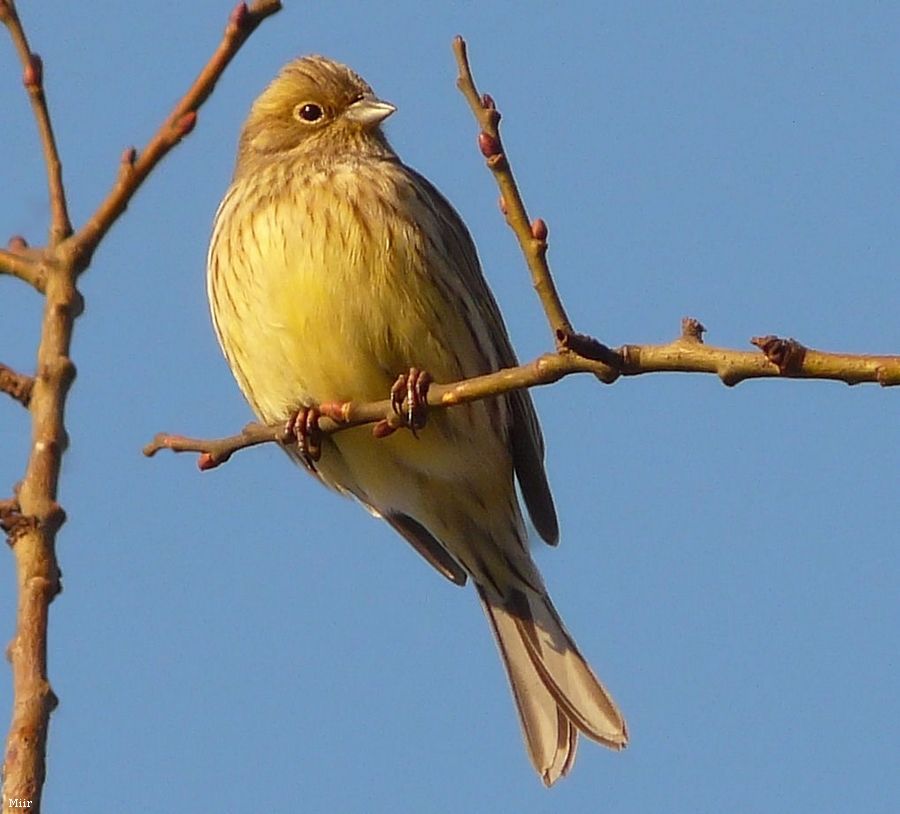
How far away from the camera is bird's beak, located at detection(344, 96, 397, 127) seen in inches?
258

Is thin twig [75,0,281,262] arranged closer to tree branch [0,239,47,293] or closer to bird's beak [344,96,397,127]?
tree branch [0,239,47,293]

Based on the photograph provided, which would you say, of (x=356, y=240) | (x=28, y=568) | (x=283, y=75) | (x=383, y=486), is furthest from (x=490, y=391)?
(x=283, y=75)

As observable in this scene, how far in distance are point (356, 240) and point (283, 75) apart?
1.76 metres

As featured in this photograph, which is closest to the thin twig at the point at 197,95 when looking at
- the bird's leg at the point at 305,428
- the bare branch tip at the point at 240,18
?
the bare branch tip at the point at 240,18

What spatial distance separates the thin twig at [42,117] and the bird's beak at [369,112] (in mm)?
3339

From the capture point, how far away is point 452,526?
6.48 metres

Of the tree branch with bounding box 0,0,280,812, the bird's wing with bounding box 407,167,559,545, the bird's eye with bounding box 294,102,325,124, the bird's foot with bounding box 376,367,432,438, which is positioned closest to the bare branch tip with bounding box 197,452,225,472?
the bird's foot with bounding box 376,367,432,438

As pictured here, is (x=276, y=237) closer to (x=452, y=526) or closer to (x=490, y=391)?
(x=452, y=526)

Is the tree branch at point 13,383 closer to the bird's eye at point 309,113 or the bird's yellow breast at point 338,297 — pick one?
the bird's yellow breast at point 338,297

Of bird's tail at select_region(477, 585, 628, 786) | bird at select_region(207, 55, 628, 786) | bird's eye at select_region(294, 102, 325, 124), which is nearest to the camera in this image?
bird at select_region(207, 55, 628, 786)

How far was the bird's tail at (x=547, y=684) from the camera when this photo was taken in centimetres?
605

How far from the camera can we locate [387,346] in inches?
219

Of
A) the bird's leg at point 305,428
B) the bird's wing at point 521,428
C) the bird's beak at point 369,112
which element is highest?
the bird's beak at point 369,112

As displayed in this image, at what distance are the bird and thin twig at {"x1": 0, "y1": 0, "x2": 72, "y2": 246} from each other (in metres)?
1.75
